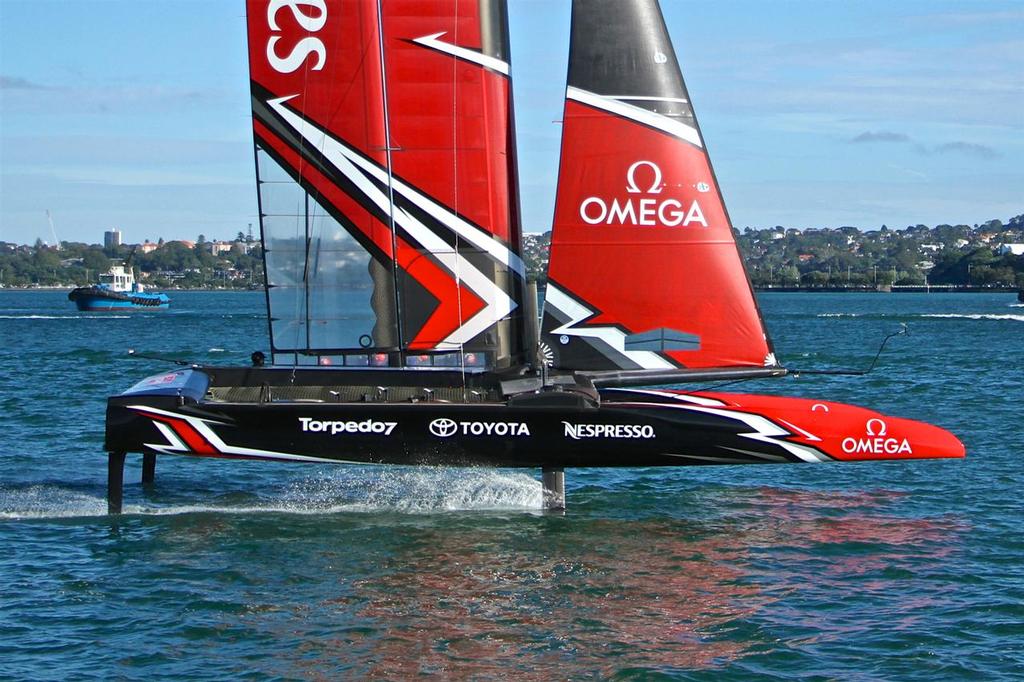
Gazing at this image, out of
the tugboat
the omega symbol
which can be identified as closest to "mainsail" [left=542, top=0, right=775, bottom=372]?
the omega symbol

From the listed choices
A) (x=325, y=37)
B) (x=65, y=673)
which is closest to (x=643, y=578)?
(x=65, y=673)

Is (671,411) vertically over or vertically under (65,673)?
over

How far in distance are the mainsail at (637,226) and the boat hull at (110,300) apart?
91.5m

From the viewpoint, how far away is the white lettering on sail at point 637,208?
47.9 feet

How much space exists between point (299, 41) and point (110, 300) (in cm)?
9270

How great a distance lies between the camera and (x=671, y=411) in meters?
13.9

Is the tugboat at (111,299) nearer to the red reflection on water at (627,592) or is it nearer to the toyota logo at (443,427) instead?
the toyota logo at (443,427)

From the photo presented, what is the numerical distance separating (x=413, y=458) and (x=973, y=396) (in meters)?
17.8

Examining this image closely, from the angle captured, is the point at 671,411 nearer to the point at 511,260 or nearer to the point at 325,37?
the point at 511,260

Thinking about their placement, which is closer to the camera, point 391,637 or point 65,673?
point 65,673

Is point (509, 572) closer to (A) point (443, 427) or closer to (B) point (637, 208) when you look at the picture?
(A) point (443, 427)

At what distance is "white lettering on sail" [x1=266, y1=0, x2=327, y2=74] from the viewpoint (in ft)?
47.4

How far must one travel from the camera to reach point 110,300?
103 m

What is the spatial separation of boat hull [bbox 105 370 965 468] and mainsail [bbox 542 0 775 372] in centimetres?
118
